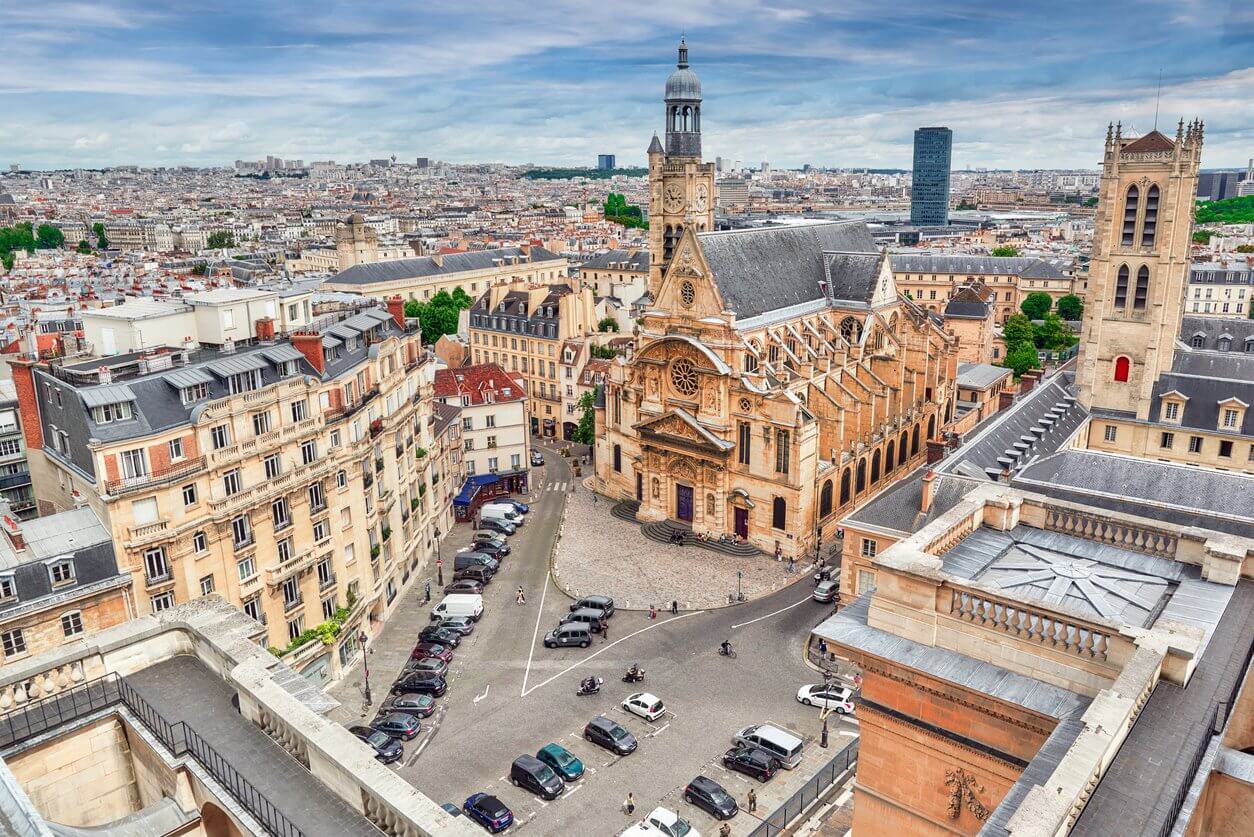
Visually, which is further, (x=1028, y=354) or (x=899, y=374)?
(x=1028, y=354)

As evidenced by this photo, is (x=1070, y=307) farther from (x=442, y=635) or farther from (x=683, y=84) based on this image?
(x=442, y=635)

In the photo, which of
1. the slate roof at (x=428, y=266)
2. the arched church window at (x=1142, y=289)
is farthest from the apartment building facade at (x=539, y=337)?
the arched church window at (x=1142, y=289)

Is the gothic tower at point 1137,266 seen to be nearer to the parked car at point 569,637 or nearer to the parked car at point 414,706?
the parked car at point 569,637

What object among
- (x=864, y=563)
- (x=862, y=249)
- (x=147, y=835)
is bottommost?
(x=864, y=563)

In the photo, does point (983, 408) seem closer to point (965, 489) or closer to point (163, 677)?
point (965, 489)

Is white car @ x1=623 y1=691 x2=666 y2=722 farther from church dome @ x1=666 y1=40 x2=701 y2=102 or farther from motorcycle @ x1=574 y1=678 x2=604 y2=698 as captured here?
church dome @ x1=666 y1=40 x2=701 y2=102

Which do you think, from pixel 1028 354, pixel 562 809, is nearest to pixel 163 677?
pixel 562 809
